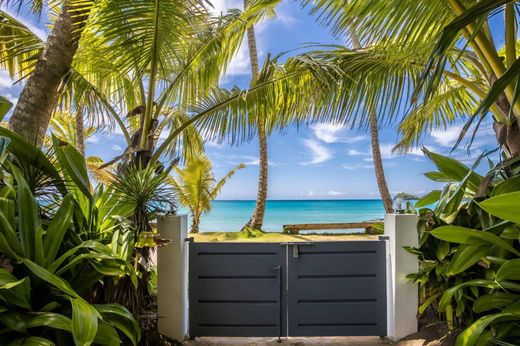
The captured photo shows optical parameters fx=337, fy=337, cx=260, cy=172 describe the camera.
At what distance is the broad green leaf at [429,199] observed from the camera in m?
2.99

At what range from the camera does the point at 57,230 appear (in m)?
1.90

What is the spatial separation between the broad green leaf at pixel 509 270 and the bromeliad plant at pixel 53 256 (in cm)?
200

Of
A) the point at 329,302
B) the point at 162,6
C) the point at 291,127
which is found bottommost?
the point at 329,302

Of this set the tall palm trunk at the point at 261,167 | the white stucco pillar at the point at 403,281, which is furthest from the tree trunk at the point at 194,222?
the white stucco pillar at the point at 403,281

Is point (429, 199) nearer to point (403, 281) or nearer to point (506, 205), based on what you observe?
point (403, 281)

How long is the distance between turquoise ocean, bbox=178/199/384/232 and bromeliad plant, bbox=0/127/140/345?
972 inches

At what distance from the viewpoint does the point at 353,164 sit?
3084 centimetres

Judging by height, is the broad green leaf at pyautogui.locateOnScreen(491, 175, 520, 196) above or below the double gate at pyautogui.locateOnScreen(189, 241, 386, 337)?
above

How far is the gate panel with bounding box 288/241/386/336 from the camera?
3.31 m

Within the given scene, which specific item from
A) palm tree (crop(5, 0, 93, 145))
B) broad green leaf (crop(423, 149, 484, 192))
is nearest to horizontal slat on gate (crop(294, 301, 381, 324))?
broad green leaf (crop(423, 149, 484, 192))

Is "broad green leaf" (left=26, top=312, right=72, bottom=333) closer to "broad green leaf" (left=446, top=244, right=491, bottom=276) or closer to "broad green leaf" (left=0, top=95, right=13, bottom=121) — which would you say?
"broad green leaf" (left=0, top=95, right=13, bottom=121)

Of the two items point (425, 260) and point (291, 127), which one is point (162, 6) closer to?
point (291, 127)

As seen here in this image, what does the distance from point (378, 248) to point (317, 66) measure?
1.94m

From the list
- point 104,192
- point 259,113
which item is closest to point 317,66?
point 259,113
